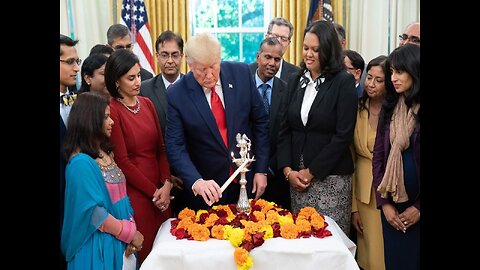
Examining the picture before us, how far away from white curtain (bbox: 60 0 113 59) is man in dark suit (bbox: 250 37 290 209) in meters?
3.00

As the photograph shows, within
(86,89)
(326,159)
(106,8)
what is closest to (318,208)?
(326,159)

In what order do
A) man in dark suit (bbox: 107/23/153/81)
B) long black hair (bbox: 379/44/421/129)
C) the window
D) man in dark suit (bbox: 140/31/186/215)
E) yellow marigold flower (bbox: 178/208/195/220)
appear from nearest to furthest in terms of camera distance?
yellow marigold flower (bbox: 178/208/195/220) < long black hair (bbox: 379/44/421/129) < man in dark suit (bbox: 140/31/186/215) < man in dark suit (bbox: 107/23/153/81) < the window

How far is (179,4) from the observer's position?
21.6ft

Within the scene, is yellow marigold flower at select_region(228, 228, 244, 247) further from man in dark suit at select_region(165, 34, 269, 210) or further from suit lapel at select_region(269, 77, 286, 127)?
suit lapel at select_region(269, 77, 286, 127)

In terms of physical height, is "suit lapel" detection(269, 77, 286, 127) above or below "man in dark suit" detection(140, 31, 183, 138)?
below

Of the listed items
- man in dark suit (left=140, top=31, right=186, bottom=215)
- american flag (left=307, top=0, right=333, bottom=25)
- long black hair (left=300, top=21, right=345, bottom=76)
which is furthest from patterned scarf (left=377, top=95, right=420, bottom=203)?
american flag (left=307, top=0, right=333, bottom=25)

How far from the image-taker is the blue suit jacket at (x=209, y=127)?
2887 mm

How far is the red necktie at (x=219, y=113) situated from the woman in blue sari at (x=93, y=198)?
60 cm

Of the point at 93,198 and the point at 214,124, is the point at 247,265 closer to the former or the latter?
the point at 93,198

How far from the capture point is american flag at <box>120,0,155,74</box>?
5.93m

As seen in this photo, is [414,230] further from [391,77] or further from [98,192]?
[98,192]

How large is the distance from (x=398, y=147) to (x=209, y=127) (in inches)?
39.8

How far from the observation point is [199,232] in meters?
2.38

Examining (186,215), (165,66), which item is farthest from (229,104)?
(165,66)
